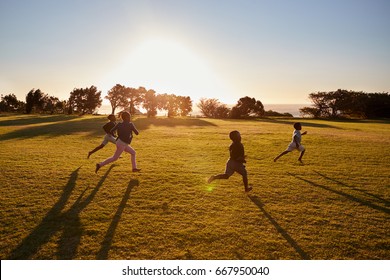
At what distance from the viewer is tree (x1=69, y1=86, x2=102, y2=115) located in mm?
78688

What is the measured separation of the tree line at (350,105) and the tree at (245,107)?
1799 centimetres

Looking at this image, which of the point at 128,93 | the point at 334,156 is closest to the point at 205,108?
the point at 128,93

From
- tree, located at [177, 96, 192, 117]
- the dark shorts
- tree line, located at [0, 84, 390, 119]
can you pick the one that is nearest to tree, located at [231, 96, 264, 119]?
tree line, located at [0, 84, 390, 119]

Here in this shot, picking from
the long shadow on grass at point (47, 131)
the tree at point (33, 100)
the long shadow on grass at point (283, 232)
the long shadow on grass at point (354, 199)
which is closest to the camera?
the long shadow on grass at point (283, 232)

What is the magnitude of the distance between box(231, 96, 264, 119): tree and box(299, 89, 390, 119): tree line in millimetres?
17992

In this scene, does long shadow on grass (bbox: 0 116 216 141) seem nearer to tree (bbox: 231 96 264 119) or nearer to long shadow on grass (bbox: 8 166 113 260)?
long shadow on grass (bbox: 8 166 113 260)

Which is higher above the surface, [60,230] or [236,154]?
[236,154]

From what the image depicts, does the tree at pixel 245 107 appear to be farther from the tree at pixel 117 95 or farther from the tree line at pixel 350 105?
the tree at pixel 117 95

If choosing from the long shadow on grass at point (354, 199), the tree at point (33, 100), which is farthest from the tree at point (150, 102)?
the long shadow on grass at point (354, 199)

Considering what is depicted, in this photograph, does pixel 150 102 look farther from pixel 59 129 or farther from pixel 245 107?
pixel 59 129

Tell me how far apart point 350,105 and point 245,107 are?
1157 inches

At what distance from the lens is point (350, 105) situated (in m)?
67.8

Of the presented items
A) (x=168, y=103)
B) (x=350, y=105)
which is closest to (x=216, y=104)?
(x=168, y=103)

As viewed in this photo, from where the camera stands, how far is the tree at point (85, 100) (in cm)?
7869
